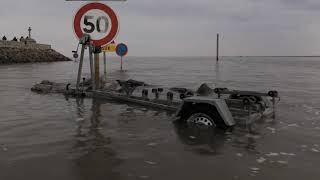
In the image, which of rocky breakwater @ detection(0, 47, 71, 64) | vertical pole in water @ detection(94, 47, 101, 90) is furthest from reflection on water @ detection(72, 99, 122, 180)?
rocky breakwater @ detection(0, 47, 71, 64)

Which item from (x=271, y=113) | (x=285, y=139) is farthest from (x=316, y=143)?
(x=271, y=113)

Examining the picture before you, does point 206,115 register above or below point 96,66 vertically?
below

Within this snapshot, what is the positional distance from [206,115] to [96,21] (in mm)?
4252

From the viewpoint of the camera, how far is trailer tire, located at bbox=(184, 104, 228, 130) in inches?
316

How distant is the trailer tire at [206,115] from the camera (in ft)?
26.4

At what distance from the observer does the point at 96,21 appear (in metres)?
10.2

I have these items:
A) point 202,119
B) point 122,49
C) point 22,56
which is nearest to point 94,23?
point 202,119

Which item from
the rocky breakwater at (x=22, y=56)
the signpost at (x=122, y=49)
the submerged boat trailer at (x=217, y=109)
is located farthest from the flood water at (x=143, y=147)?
the rocky breakwater at (x=22, y=56)

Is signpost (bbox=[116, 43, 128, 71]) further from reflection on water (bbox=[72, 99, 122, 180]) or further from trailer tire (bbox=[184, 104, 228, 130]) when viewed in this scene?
trailer tire (bbox=[184, 104, 228, 130])

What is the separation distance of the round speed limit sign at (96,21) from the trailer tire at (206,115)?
324 centimetres

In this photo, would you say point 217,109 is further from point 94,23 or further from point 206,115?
point 94,23

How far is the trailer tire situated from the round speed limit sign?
324 centimetres

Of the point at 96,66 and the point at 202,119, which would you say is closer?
the point at 202,119

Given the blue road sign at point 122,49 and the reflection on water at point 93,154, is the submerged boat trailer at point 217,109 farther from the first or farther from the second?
the blue road sign at point 122,49
